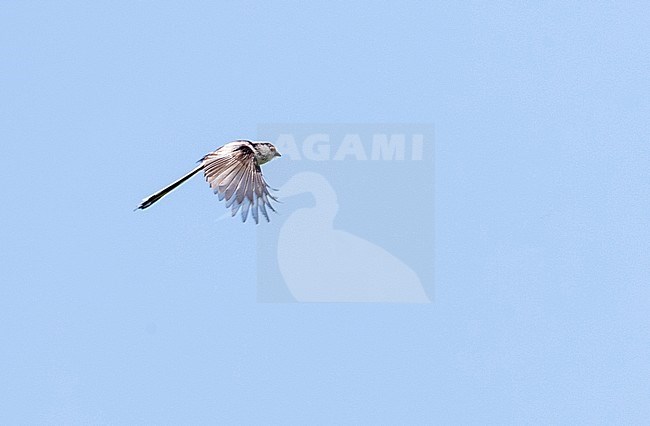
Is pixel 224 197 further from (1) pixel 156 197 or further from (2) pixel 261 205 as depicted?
(1) pixel 156 197

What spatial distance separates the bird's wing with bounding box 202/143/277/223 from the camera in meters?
22.3

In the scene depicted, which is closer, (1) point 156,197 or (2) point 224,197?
(2) point 224,197

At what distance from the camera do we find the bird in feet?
73.3

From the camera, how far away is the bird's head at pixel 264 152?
23.7m

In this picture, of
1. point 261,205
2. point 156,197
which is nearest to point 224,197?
point 261,205

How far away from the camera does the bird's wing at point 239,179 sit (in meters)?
22.3

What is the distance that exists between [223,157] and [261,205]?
1.22m

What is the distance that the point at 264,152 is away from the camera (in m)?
24.0

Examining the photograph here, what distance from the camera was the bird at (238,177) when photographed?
22344 millimetres

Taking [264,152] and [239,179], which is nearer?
[239,179]

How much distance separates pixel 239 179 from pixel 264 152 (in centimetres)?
132

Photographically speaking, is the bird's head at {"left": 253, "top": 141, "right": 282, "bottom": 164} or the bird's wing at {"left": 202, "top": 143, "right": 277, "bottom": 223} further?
the bird's head at {"left": 253, "top": 141, "right": 282, "bottom": 164}

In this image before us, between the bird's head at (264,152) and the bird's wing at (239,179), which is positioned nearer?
the bird's wing at (239,179)

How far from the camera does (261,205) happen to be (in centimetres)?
2236
